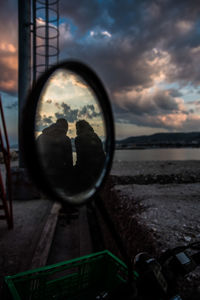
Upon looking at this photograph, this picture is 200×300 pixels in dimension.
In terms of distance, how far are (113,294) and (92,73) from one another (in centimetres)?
82

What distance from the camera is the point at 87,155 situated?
96 cm

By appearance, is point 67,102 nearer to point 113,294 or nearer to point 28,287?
point 113,294

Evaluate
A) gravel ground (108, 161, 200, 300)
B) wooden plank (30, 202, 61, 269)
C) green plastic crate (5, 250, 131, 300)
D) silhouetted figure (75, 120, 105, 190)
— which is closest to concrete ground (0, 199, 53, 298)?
wooden plank (30, 202, 61, 269)

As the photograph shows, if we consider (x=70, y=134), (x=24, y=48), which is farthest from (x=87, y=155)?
(x=24, y=48)

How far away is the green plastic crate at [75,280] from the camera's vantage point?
5.22 feet

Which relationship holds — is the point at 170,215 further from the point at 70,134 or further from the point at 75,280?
the point at 70,134

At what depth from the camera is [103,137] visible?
1.00 meters

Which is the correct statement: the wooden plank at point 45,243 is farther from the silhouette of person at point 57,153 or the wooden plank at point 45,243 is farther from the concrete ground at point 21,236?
the silhouette of person at point 57,153

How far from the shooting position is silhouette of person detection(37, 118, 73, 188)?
73 cm

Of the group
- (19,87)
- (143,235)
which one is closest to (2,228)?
(143,235)

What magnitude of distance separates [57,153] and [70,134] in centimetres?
10

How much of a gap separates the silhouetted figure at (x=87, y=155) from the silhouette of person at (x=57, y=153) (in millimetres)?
51

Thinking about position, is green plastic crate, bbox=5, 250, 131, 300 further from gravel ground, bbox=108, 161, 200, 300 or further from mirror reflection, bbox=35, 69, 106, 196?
mirror reflection, bbox=35, 69, 106, 196

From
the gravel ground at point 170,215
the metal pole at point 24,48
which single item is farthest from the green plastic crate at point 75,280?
the metal pole at point 24,48
